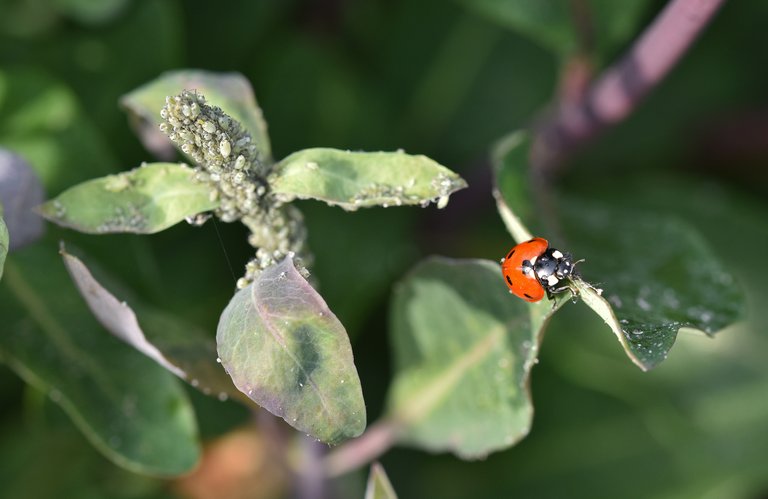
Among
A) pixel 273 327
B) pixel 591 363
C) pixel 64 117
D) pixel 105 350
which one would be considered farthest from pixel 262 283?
pixel 591 363

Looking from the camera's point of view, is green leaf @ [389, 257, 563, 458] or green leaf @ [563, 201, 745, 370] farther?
green leaf @ [389, 257, 563, 458]

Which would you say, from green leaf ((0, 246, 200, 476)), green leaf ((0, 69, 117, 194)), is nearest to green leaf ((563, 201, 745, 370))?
green leaf ((0, 246, 200, 476))

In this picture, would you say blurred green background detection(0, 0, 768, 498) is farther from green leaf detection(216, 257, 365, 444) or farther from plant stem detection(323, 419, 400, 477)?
green leaf detection(216, 257, 365, 444)

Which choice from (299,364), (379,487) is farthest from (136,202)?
(379,487)

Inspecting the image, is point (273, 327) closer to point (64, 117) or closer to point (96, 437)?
point (96, 437)

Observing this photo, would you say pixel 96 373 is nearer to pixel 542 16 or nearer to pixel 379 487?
pixel 379 487
